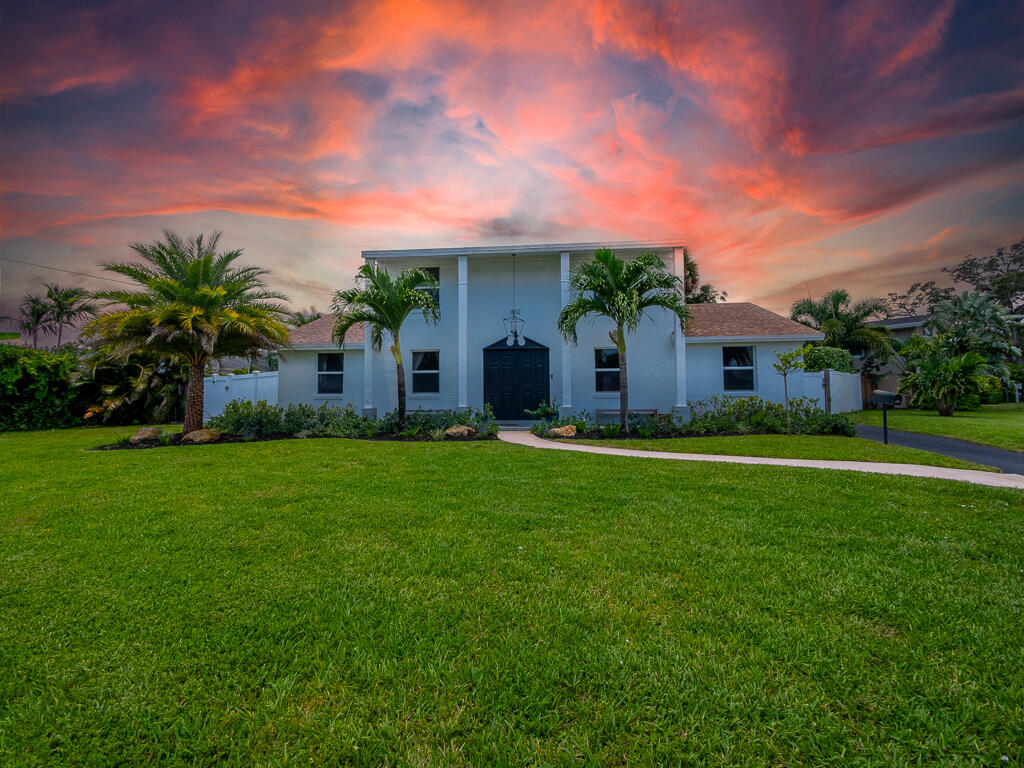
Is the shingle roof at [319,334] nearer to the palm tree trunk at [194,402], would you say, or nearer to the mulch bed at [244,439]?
the palm tree trunk at [194,402]

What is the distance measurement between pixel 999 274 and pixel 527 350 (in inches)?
1547

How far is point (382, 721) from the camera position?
179 centimetres

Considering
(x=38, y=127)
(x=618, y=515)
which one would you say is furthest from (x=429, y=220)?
(x=618, y=515)

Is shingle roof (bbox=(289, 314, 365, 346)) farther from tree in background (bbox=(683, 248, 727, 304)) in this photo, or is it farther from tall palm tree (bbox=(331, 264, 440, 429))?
tree in background (bbox=(683, 248, 727, 304))

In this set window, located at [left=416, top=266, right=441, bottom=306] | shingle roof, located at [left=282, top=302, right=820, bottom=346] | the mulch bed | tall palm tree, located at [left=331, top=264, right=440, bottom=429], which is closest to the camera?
the mulch bed

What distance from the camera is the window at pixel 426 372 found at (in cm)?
1460

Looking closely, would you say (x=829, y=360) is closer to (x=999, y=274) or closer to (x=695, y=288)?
(x=695, y=288)

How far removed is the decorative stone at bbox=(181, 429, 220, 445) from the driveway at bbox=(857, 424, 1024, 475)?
53.0 feet

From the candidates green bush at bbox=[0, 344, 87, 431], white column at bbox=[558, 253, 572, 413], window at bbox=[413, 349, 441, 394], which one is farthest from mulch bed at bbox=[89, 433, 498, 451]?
green bush at bbox=[0, 344, 87, 431]

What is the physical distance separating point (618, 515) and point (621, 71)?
1125cm

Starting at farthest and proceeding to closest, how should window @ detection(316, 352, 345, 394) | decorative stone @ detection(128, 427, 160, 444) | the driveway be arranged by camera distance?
window @ detection(316, 352, 345, 394) → decorative stone @ detection(128, 427, 160, 444) → the driveway

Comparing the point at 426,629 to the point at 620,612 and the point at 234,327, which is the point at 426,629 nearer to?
the point at 620,612

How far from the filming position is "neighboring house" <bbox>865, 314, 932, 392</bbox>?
2341 cm

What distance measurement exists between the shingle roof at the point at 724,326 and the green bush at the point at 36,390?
24.7 feet
